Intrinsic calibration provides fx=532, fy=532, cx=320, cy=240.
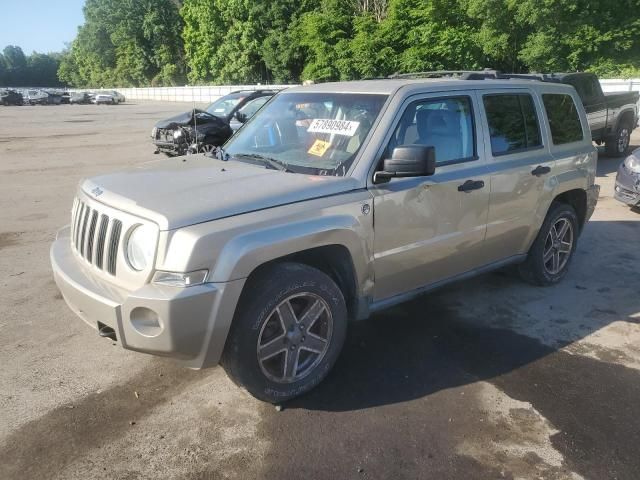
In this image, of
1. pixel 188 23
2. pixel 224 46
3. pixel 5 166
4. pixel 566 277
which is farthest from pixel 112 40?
pixel 566 277

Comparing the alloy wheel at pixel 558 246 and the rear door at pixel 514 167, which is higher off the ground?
the rear door at pixel 514 167

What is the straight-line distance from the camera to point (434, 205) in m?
3.76

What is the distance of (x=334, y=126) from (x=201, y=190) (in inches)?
42.9

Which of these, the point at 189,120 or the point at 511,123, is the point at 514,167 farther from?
the point at 189,120

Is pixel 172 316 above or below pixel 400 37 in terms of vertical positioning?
below

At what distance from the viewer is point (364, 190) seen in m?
3.38

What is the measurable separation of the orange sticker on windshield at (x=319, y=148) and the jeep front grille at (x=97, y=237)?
138 cm

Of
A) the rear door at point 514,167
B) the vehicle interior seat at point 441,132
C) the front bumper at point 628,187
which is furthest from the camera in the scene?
the front bumper at point 628,187

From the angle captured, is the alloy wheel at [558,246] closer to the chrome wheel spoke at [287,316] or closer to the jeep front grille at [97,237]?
the chrome wheel spoke at [287,316]

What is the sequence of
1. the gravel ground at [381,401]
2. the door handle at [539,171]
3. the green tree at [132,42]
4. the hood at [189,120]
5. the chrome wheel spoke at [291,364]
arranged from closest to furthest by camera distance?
1. the gravel ground at [381,401]
2. the chrome wheel spoke at [291,364]
3. the door handle at [539,171]
4. the hood at [189,120]
5. the green tree at [132,42]

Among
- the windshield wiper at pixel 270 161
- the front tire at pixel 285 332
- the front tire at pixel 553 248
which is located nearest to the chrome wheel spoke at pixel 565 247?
the front tire at pixel 553 248

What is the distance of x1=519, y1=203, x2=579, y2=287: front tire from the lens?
498cm

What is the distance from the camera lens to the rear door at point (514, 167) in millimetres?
4234

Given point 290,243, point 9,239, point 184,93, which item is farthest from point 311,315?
point 184,93
